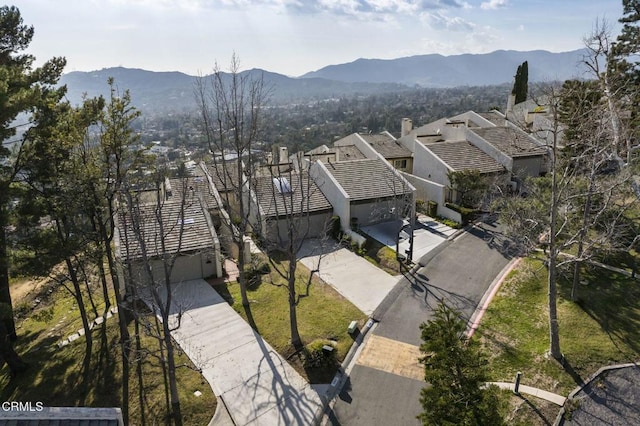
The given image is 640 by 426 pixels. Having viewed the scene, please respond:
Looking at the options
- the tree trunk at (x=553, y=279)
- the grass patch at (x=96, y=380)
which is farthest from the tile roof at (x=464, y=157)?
the grass patch at (x=96, y=380)

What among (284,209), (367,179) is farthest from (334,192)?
(284,209)

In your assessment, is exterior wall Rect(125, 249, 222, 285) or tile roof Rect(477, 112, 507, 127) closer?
exterior wall Rect(125, 249, 222, 285)

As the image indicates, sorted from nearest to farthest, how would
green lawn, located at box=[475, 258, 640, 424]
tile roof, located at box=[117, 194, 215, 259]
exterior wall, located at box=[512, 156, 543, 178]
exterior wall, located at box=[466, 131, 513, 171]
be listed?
1. green lawn, located at box=[475, 258, 640, 424]
2. tile roof, located at box=[117, 194, 215, 259]
3. exterior wall, located at box=[466, 131, 513, 171]
4. exterior wall, located at box=[512, 156, 543, 178]

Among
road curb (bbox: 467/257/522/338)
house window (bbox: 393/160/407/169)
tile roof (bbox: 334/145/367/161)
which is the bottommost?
road curb (bbox: 467/257/522/338)

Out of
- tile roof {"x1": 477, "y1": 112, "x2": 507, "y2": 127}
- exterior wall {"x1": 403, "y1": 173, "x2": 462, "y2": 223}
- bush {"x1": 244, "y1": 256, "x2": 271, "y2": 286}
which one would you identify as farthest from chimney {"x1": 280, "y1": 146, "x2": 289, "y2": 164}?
tile roof {"x1": 477, "y1": 112, "x2": 507, "y2": 127}

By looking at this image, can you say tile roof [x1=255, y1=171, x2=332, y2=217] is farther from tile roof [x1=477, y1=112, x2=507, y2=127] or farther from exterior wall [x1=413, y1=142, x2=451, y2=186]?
tile roof [x1=477, y1=112, x2=507, y2=127]

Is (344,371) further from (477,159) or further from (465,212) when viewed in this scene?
(477,159)

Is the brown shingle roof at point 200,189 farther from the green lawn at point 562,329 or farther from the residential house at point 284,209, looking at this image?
the green lawn at point 562,329
